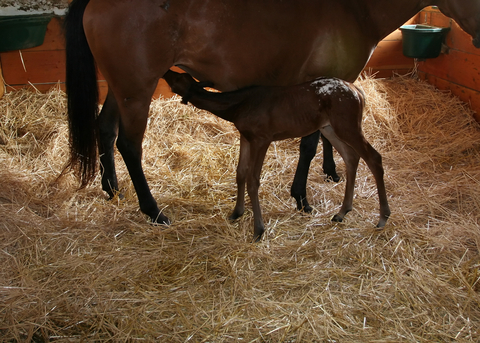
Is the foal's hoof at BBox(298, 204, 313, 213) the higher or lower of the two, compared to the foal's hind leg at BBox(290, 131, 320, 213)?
lower

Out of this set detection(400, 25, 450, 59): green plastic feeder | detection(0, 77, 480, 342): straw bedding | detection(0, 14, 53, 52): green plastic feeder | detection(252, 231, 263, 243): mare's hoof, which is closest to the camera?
detection(0, 77, 480, 342): straw bedding

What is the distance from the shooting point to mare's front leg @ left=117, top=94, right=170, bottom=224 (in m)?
2.45

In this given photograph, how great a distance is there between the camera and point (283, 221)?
2.74 m

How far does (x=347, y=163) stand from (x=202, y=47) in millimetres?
1150

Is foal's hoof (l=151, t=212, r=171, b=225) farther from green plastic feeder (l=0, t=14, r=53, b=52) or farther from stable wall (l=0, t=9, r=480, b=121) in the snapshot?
green plastic feeder (l=0, t=14, r=53, b=52)

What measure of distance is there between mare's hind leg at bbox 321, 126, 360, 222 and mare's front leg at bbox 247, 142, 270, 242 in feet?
1.62

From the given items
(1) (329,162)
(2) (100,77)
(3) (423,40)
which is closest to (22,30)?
(2) (100,77)

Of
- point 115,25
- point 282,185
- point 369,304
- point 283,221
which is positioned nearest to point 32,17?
point 115,25

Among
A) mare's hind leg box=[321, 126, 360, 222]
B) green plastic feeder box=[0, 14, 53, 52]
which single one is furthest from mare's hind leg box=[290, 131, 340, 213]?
green plastic feeder box=[0, 14, 53, 52]

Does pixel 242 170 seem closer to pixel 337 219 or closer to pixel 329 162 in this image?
pixel 337 219

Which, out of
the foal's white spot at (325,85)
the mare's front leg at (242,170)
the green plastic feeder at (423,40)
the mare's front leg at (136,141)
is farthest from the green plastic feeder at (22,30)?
the green plastic feeder at (423,40)

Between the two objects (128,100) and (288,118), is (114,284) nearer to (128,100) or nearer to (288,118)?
(128,100)

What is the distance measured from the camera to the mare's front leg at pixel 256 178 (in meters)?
2.45

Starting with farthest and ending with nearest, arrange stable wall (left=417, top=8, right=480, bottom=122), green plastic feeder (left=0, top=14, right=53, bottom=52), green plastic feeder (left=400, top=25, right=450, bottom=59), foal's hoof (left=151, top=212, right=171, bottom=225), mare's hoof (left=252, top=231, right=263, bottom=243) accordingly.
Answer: green plastic feeder (left=400, top=25, right=450, bottom=59), stable wall (left=417, top=8, right=480, bottom=122), green plastic feeder (left=0, top=14, right=53, bottom=52), foal's hoof (left=151, top=212, right=171, bottom=225), mare's hoof (left=252, top=231, right=263, bottom=243)
